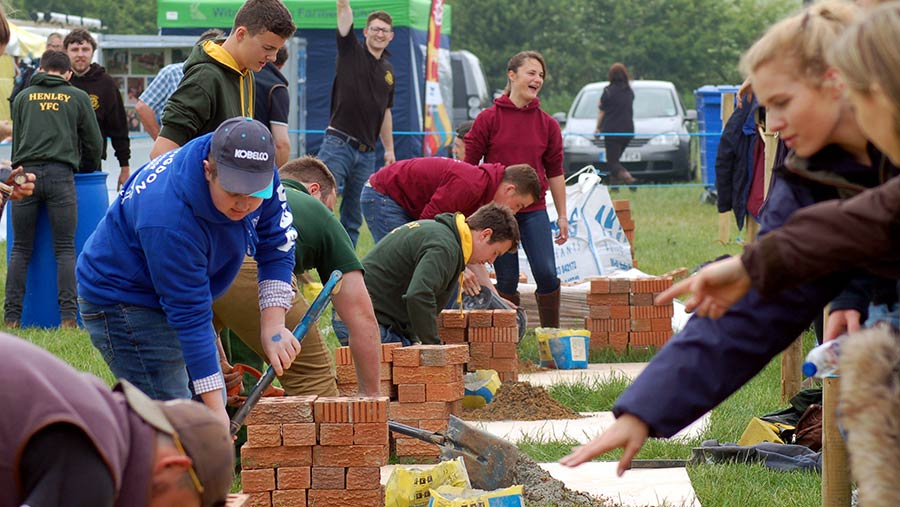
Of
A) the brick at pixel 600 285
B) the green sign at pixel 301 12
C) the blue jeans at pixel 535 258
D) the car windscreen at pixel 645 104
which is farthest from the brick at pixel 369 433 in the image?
the car windscreen at pixel 645 104

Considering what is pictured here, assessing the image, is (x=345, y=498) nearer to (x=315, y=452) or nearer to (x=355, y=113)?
(x=315, y=452)

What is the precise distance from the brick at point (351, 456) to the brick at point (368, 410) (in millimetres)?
107

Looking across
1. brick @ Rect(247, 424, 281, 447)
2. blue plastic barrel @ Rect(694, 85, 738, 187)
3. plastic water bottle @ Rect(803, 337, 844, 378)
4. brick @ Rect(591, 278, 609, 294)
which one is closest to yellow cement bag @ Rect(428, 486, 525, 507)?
brick @ Rect(247, 424, 281, 447)

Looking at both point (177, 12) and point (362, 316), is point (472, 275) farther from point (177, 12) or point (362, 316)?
point (177, 12)

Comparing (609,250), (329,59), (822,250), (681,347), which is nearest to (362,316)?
(681,347)

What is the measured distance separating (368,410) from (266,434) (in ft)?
1.40

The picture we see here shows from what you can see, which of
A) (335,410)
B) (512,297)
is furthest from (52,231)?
(335,410)

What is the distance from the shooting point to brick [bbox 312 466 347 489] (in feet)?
16.5

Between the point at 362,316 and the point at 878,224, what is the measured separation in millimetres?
3992

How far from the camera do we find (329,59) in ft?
65.2

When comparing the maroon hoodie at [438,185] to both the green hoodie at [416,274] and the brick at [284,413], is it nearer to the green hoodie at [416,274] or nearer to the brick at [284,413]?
the green hoodie at [416,274]

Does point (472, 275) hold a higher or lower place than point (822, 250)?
lower

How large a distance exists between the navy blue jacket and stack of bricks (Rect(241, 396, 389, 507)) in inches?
104

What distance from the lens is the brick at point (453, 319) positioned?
756 cm
